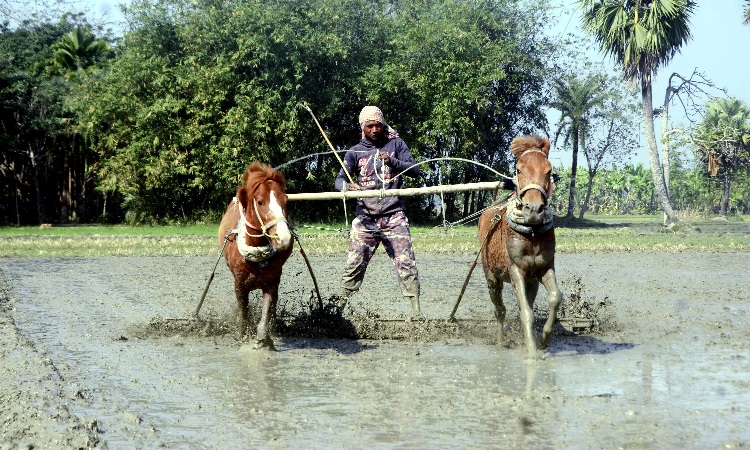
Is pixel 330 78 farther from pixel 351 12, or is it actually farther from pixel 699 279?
pixel 699 279

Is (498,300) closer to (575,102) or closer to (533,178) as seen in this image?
(533,178)

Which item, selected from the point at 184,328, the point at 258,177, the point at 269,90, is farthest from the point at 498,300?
the point at 269,90

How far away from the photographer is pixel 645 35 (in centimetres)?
3881

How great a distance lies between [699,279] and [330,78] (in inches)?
956

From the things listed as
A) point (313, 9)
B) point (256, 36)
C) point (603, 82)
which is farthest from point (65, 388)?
point (603, 82)

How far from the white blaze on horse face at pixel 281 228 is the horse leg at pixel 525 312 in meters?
2.11

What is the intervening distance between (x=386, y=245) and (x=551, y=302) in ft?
7.56

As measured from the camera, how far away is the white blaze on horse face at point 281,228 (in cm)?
792

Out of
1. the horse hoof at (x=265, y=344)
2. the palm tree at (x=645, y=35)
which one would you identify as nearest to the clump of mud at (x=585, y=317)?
the horse hoof at (x=265, y=344)

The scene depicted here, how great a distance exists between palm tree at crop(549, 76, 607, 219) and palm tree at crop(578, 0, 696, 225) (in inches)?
377

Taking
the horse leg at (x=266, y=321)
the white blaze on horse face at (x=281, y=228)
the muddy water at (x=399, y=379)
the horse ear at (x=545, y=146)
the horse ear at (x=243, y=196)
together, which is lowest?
the muddy water at (x=399, y=379)

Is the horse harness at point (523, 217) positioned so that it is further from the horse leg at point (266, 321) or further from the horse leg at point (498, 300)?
the horse leg at point (266, 321)

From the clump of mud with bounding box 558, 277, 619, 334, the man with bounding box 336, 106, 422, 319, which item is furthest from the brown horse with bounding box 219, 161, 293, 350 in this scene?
the clump of mud with bounding box 558, 277, 619, 334

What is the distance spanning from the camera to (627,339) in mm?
9492
